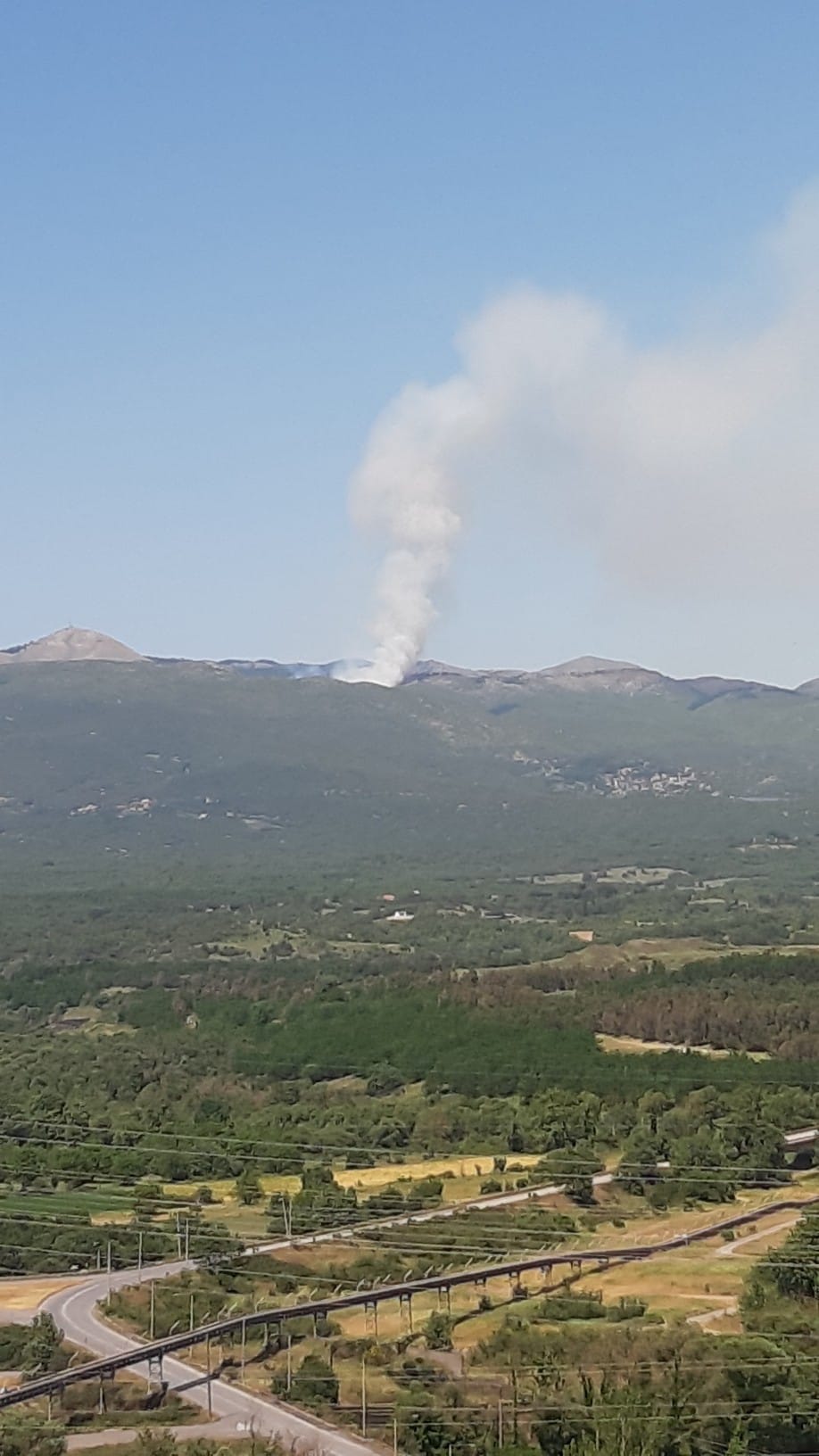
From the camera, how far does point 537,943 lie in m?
122

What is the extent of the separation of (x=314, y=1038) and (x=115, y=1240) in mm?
37804

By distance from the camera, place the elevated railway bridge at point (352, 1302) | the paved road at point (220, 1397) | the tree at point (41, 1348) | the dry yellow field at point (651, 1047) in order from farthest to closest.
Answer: the dry yellow field at point (651, 1047), the tree at point (41, 1348), the elevated railway bridge at point (352, 1302), the paved road at point (220, 1397)

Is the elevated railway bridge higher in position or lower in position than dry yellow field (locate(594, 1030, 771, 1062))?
lower

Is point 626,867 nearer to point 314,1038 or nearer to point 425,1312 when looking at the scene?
point 314,1038

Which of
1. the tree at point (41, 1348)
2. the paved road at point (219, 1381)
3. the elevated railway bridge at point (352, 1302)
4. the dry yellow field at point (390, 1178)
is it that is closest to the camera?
the paved road at point (219, 1381)

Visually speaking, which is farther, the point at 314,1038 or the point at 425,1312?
the point at 314,1038

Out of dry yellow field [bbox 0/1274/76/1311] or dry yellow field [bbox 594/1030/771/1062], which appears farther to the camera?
dry yellow field [bbox 594/1030/771/1062]

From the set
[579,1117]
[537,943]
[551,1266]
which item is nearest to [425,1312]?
[551,1266]

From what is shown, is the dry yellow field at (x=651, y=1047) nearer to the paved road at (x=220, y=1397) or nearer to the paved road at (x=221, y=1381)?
the paved road at (x=221, y=1381)

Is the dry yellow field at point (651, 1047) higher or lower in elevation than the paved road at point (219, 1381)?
higher

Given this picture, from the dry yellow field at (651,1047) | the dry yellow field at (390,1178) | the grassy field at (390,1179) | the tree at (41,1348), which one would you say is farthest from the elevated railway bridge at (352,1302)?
the dry yellow field at (651,1047)

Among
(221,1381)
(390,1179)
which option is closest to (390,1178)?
(390,1179)

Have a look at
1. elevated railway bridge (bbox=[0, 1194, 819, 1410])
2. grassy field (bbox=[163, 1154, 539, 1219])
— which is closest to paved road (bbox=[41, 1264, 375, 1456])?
elevated railway bridge (bbox=[0, 1194, 819, 1410])

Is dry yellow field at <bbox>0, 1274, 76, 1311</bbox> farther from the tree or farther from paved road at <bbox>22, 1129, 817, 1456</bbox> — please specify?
the tree
